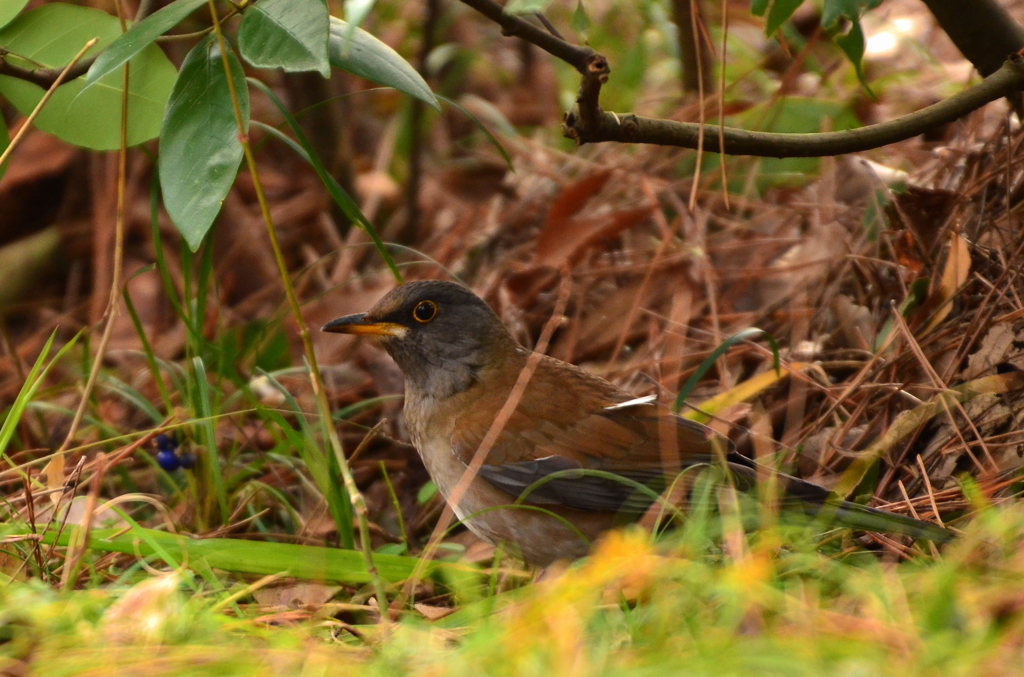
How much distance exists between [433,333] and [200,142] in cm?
159

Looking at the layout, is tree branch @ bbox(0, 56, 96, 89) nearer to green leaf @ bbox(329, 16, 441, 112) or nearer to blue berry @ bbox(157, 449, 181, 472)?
green leaf @ bbox(329, 16, 441, 112)

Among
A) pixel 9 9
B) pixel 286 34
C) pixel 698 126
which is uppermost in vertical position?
pixel 9 9

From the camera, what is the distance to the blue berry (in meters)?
4.01

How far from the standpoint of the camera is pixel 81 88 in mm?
3324

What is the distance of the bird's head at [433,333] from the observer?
163 inches

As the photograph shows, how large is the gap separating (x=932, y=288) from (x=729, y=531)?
1.89 metres

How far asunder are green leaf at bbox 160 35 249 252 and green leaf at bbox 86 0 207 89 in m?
0.18

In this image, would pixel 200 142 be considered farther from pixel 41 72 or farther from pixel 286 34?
pixel 41 72

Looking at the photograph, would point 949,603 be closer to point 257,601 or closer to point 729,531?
point 729,531

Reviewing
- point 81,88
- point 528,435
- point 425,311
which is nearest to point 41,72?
point 81,88

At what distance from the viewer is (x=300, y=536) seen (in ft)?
12.7

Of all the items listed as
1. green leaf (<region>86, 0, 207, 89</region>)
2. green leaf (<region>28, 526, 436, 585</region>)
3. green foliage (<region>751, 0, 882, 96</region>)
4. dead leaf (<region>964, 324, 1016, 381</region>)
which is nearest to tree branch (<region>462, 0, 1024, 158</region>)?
green foliage (<region>751, 0, 882, 96</region>)

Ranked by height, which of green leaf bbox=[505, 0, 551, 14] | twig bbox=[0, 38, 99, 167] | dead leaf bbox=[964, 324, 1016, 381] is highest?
green leaf bbox=[505, 0, 551, 14]

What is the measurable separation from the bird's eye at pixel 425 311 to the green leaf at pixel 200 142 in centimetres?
142
